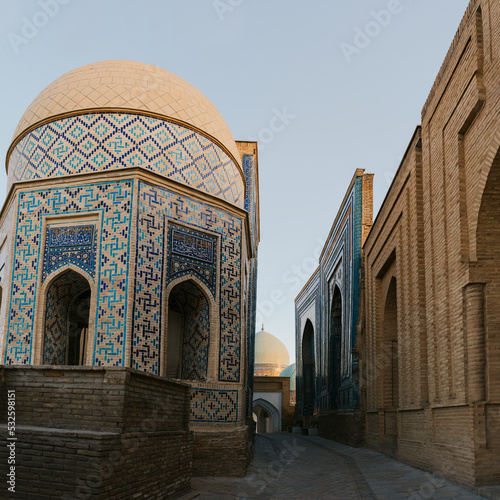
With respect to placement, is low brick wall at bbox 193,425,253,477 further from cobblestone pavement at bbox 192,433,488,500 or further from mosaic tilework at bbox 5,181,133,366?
mosaic tilework at bbox 5,181,133,366

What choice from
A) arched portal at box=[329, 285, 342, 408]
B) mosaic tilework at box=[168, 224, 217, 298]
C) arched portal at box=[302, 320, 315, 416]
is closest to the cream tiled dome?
mosaic tilework at box=[168, 224, 217, 298]

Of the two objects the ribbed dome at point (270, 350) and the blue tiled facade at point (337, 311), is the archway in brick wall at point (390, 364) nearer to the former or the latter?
the blue tiled facade at point (337, 311)

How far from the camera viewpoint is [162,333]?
7266 mm

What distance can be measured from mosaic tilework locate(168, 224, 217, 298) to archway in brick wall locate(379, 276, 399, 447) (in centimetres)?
343

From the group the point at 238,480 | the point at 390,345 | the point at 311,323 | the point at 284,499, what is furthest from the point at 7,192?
the point at 311,323

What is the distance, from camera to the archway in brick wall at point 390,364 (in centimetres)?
986

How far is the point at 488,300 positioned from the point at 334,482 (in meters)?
2.98

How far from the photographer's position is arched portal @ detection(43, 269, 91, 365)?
764 cm

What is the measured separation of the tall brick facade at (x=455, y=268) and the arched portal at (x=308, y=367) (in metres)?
12.3

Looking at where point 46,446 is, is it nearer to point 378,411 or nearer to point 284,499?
point 284,499

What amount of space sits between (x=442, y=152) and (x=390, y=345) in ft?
14.5

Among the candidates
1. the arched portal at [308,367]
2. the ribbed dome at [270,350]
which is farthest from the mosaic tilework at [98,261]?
the ribbed dome at [270,350]

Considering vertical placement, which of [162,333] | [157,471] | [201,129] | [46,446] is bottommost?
[157,471]

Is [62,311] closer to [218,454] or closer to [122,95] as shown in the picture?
[218,454]
